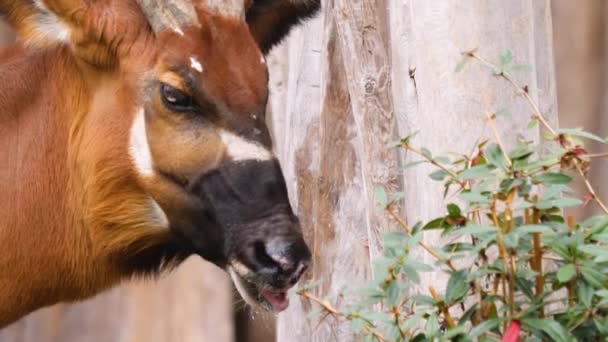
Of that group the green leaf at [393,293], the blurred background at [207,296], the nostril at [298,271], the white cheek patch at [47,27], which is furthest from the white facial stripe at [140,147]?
the blurred background at [207,296]

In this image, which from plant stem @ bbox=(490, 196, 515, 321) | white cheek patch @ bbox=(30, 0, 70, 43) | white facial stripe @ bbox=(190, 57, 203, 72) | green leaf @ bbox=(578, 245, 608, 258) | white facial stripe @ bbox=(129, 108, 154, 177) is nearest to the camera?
green leaf @ bbox=(578, 245, 608, 258)

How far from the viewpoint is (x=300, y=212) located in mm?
5707

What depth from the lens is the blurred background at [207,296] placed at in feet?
31.7

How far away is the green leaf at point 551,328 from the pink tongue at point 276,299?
1292mm

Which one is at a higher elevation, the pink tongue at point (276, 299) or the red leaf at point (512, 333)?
the red leaf at point (512, 333)

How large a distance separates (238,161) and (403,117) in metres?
0.77

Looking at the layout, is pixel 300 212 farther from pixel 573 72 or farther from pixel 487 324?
pixel 573 72

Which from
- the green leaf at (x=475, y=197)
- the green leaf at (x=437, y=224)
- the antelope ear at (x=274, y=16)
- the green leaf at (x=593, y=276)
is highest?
the antelope ear at (x=274, y=16)

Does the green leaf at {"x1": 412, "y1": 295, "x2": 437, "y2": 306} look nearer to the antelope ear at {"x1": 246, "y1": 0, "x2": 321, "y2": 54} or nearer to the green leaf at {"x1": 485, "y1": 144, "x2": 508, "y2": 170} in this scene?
the green leaf at {"x1": 485, "y1": 144, "x2": 508, "y2": 170}

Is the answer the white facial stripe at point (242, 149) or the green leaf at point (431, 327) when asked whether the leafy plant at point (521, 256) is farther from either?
the white facial stripe at point (242, 149)

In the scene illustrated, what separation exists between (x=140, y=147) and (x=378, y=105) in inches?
38.8

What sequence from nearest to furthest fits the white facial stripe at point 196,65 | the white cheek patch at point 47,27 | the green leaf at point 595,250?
the green leaf at point 595,250
the white facial stripe at point 196,65
the white cheek patch at point 47,27

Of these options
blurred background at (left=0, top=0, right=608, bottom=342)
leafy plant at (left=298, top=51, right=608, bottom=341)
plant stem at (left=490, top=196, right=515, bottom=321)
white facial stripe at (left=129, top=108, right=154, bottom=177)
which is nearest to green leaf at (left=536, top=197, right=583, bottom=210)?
leafy plant at (left=298, top=51, right=608, bottom=341)

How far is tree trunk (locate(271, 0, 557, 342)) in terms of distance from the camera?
14.2ft
